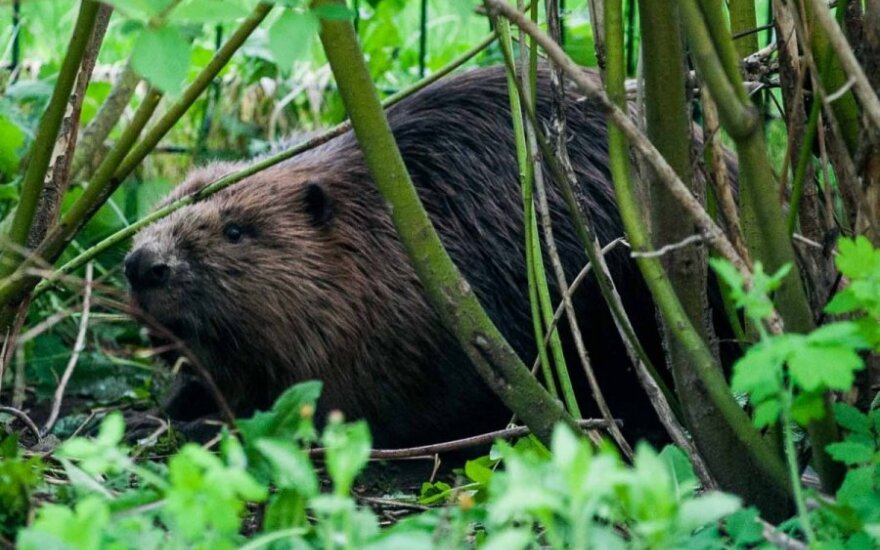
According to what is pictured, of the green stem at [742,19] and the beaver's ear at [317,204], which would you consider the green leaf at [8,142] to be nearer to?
the beaver's ear at [317,204]

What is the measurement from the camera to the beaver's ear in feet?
11.2

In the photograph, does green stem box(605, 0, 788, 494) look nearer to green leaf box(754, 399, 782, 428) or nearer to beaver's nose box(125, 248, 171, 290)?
green leaf box(754, 399, 782, 428)

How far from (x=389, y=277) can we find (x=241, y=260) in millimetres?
369

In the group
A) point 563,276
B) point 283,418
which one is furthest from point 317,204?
point 283,418

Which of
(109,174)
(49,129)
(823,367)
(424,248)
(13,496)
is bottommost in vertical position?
(13,496)

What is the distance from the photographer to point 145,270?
319 cm

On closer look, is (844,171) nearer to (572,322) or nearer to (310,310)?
(572,322)

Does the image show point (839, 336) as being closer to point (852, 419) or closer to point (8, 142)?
point (852, 419)

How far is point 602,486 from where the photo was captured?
1.27 metres

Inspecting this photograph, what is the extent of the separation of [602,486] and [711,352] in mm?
865

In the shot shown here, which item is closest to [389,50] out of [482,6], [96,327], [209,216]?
[96,327]

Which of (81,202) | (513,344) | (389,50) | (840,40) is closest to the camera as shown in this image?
(840,40)

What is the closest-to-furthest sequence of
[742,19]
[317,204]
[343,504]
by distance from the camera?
[343,504]
[742,19]
[317,204]

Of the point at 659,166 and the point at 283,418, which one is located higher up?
the point at 659,166
